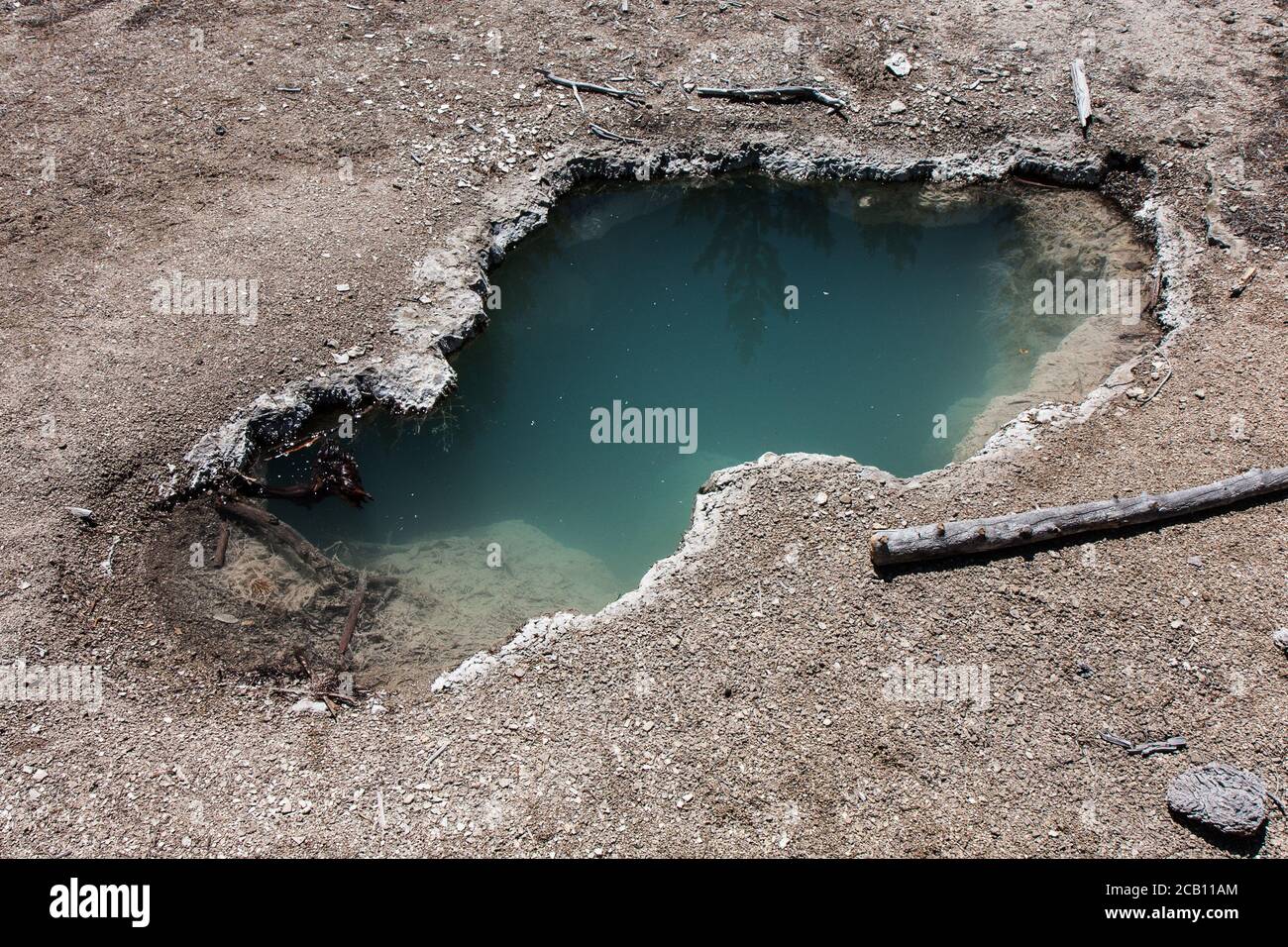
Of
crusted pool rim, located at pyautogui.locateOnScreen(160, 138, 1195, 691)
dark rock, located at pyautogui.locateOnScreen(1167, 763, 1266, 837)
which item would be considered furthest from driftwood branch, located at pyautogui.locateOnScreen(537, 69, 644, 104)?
dark rock, located at pyautogui.locateOnScreen(1167, 763, 1266, 837)

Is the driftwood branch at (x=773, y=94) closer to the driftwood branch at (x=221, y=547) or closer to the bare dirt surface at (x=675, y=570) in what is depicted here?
the bare dirt surface at (x=675, y=570)

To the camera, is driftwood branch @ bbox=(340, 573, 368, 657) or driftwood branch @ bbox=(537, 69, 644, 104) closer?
driftwood branch @ bbox=(340, 573, 368, 657)

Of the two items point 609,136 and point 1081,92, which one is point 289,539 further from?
point 1081,92

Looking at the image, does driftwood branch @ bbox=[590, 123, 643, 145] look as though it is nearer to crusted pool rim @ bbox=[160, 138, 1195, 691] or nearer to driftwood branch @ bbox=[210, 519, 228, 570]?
crusted pool rim @ bbox=[160, 138, 1195, 691]

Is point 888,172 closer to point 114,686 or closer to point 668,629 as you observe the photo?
point 668,629

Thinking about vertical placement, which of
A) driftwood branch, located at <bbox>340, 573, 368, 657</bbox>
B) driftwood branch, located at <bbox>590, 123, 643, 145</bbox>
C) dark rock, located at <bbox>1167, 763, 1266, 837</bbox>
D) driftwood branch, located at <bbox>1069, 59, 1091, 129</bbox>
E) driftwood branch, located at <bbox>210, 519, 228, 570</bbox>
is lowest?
dark rock, located at <bbox>1167, 763, 1266, 837</bbox>

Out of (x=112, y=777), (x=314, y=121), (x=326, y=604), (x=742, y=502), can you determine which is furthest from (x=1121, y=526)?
(x=314, y=121)

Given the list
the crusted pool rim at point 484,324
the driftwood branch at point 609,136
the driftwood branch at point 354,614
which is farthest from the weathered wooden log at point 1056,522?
Answer: the driftwood branch at point 609,136
